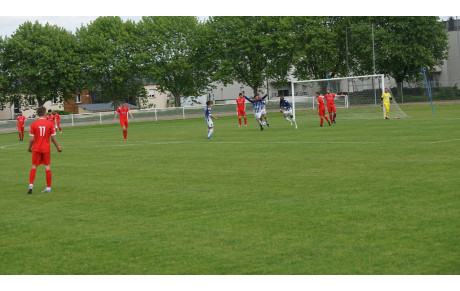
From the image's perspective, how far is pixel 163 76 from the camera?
7700 cm

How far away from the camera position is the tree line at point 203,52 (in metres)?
67.8

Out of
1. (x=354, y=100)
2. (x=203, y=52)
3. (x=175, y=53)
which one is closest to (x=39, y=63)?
(x=175, y=53)

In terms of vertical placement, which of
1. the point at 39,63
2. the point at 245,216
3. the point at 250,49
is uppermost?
the point at 250,49

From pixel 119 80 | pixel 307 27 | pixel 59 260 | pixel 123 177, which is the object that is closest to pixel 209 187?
pixel 123 177

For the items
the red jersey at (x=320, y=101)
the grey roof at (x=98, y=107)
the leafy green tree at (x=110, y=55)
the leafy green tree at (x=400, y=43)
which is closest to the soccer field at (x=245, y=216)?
the red jersey at (x=320, y=101)

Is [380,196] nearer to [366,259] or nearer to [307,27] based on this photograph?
[366,259]

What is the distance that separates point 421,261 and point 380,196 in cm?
428

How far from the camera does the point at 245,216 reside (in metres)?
9.69

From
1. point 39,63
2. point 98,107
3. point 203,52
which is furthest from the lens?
point 98,107

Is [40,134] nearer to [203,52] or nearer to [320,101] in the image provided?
[320,101]

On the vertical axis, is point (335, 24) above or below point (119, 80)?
above

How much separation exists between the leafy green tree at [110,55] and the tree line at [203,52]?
134 millimetres

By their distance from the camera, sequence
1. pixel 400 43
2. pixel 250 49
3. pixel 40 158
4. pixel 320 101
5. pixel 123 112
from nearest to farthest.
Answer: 1. pixel 40 158
2. pixel 320 101
3. pixel 123 112
4. pixel 400 43
5. pixel 250 49

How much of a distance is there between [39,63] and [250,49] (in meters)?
26.0
